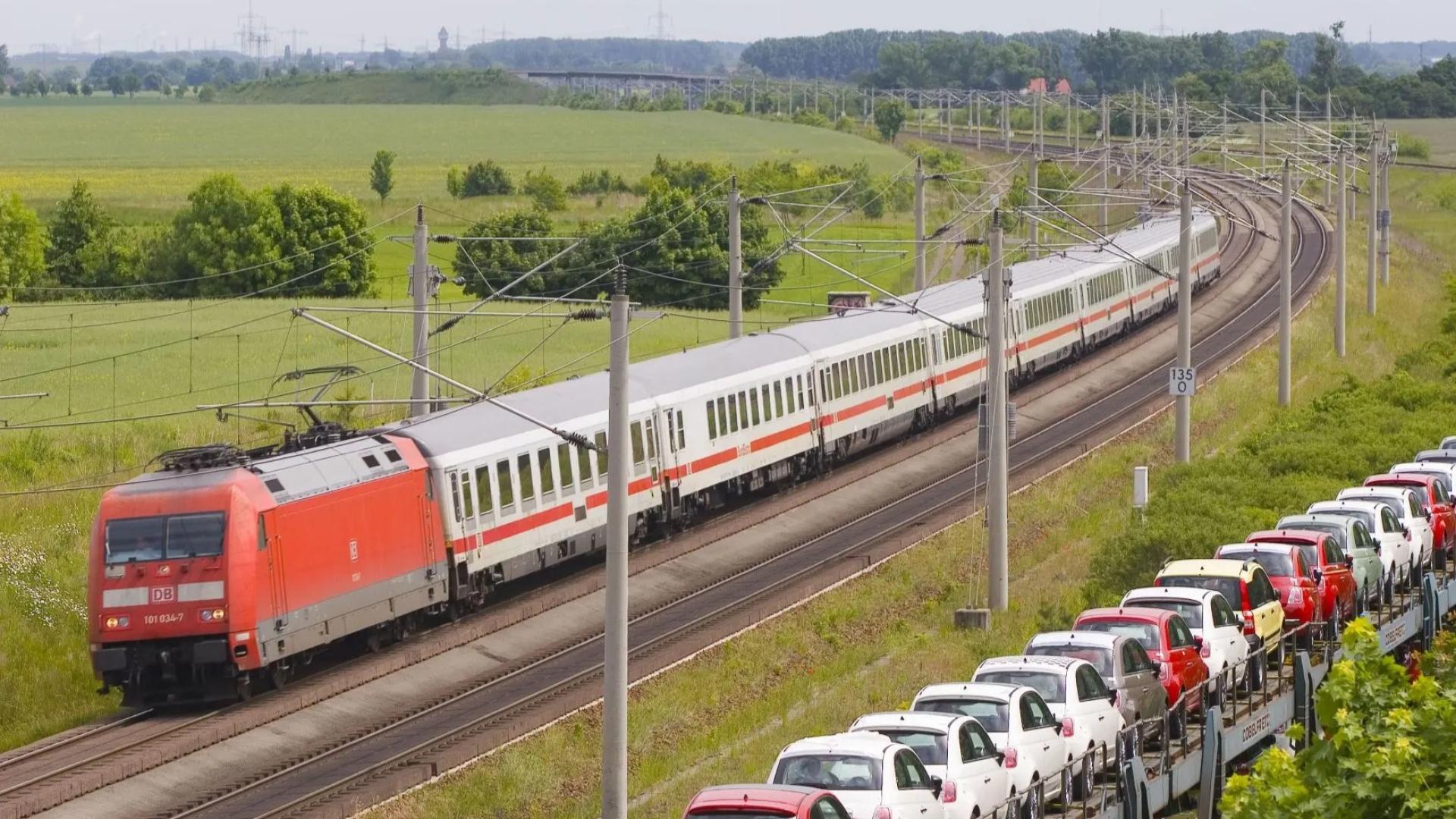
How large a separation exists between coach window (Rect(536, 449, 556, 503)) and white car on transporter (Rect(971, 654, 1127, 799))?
50.9 feet

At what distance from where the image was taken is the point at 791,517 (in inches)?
1767

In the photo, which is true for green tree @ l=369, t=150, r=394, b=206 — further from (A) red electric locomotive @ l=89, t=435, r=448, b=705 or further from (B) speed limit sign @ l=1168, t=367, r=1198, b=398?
(A) red electric locomotive @ l=89, t=435, r=448, b=705

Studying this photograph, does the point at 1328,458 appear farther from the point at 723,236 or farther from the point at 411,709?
the point at 723,236

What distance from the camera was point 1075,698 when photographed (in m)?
21.1

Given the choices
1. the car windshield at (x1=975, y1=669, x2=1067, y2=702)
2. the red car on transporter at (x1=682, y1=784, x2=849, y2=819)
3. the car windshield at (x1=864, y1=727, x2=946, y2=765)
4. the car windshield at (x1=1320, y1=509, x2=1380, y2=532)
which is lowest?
the car windshield at (x1=1320, y1=509, x2=1380, y2=532)

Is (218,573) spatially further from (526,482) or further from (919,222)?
(919,222)

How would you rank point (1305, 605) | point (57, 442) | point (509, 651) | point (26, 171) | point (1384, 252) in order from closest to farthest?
point (1305, 605) < point (509, 651) < point (57, 442) < point (1384, 252) < point (26, 171)

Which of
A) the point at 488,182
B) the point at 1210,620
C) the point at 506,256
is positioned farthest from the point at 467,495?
the point at 488,182

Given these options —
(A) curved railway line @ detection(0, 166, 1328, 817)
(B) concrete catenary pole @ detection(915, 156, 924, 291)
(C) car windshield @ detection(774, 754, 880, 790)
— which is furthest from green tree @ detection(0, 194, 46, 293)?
(C) car windshield @ detection(774, 754, 880, 790)

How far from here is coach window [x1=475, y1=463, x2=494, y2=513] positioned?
34344 mm

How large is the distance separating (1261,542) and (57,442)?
106 feet

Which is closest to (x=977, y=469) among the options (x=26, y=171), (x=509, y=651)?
(x=509, y=651)

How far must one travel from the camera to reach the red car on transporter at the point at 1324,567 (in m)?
27.9

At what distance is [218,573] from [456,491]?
6072 millimetres
